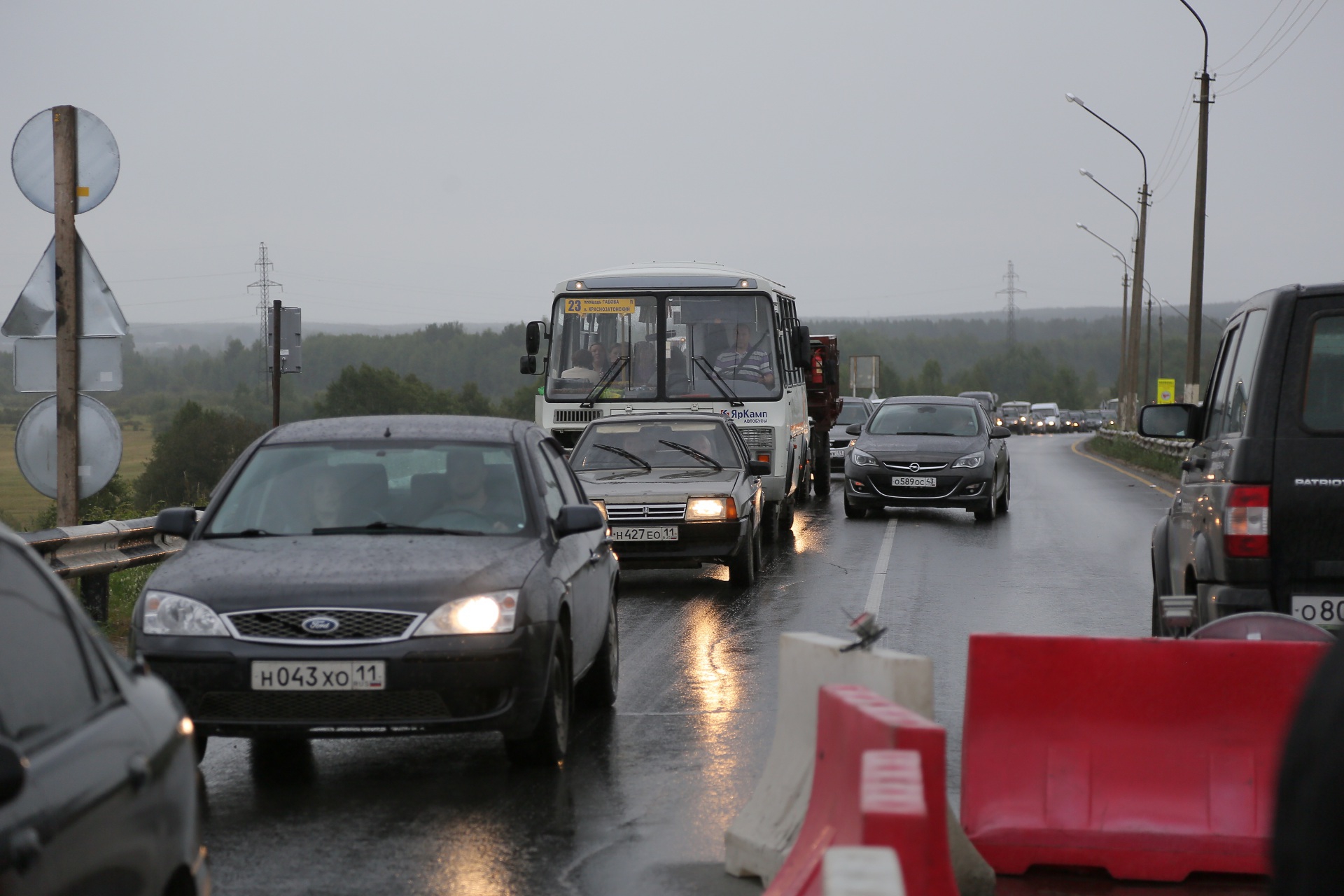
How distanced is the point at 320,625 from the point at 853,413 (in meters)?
30.6

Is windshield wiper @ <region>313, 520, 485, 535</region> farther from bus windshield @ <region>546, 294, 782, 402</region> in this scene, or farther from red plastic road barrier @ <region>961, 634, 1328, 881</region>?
bus windshield @ <region>546, 294, 782, 402</region>

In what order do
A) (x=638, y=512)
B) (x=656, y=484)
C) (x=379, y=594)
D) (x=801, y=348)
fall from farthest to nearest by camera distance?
1. (x=801, y=348)
2. (x=656, y=484)
3. (x=638, y=512)
4. (x=379, y=594)

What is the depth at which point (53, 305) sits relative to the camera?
29.5 feet

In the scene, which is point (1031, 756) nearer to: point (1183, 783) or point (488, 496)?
point (1183, 783)

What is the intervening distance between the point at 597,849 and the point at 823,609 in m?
7.44

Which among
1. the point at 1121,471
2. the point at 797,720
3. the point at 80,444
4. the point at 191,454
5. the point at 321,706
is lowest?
the point at 191,454

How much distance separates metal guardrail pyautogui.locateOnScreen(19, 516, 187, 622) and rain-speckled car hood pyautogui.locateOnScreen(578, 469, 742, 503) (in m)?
3.77

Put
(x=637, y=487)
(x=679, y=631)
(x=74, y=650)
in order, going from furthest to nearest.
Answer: (x=637, y=487), (x=679, y=631), (x=74, y=650)

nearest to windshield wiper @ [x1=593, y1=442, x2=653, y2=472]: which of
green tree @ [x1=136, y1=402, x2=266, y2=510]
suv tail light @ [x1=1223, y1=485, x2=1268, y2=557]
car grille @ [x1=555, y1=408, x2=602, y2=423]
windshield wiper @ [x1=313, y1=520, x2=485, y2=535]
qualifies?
car grille @ [x1=555, y1=408, x2=602, y2=423]

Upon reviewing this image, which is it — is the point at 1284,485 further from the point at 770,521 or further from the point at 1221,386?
the point at 770,521

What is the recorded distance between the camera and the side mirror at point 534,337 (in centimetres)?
1931

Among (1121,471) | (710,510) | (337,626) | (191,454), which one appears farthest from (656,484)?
(191,454)

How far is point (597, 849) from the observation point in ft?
19.0

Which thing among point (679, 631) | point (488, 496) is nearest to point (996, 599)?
point (679, 631)
